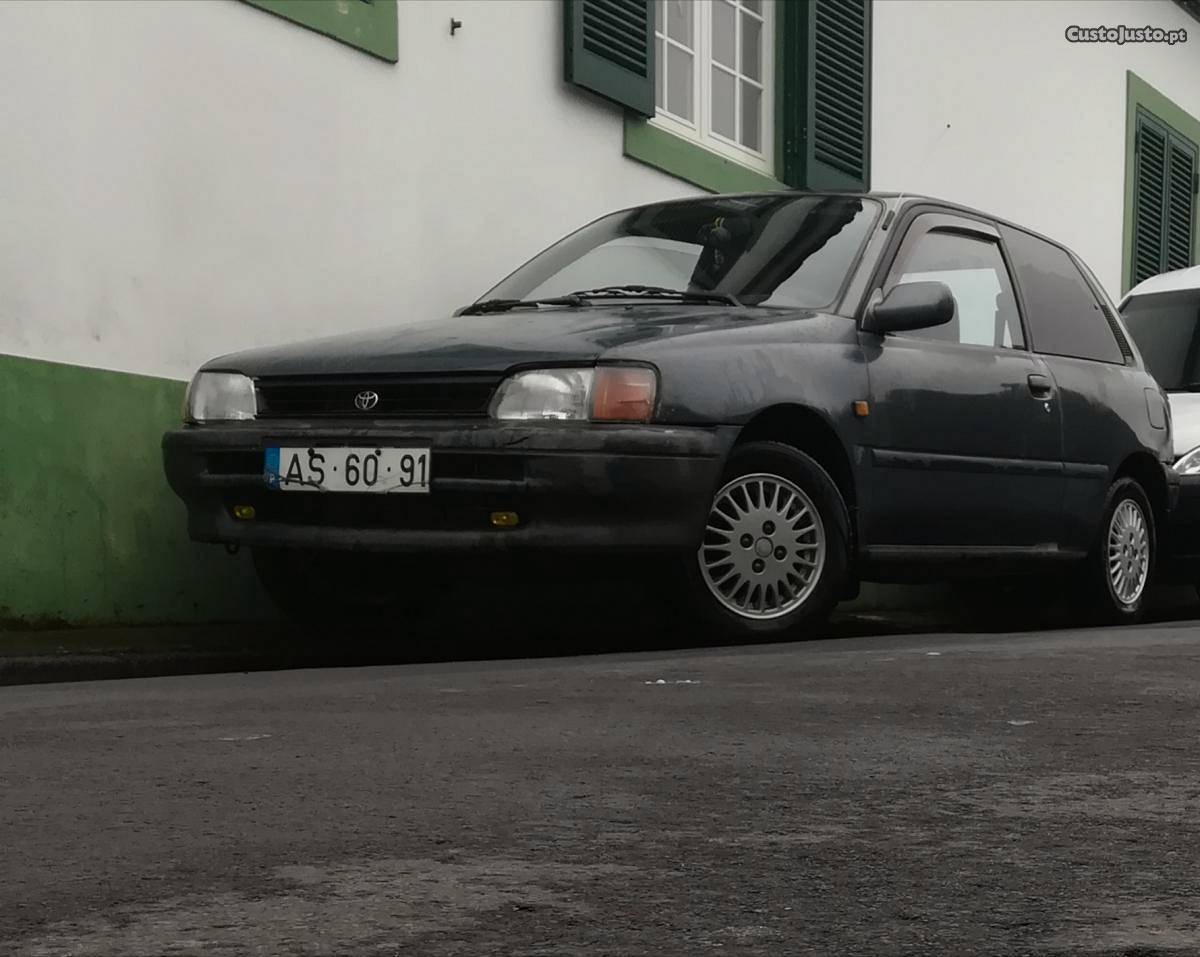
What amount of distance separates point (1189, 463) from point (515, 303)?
363cm

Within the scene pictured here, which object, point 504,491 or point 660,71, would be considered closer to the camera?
point 504,491

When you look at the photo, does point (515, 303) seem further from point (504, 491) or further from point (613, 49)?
point (613, 49)

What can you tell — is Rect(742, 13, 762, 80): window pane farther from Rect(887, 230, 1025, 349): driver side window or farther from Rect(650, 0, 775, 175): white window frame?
Rect(887, 230, 1025, 349): driver side window

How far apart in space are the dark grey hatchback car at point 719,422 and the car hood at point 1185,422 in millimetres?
1196

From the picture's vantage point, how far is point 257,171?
8.32m

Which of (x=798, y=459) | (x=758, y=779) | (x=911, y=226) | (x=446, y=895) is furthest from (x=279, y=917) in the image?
(x=911, y=226)

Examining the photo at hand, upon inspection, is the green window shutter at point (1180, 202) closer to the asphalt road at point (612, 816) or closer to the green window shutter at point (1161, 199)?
the green window shutter at point (1161, 199)

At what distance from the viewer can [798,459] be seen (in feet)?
22.4

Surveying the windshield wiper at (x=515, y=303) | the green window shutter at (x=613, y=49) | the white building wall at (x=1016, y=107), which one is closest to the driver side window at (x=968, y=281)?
the windshield wiper at (x=515, y=303)

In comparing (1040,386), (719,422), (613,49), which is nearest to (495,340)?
(719,422)

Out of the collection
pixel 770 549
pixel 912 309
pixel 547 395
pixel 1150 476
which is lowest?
pixel 770 549

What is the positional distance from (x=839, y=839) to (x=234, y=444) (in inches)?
143

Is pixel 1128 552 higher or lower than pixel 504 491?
lower

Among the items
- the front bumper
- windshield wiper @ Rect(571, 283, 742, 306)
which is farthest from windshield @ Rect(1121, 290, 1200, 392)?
the front bumper
